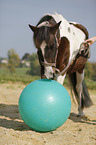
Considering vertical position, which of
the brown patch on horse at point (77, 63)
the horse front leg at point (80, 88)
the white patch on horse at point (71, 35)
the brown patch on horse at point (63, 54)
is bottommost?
the horse front leg at point (80, 88)

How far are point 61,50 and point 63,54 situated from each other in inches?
4.3

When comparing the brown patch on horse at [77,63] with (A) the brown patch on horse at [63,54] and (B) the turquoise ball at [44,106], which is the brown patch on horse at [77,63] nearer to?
(A) the brown patch on horse at [63,54]

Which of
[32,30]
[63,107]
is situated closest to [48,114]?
[63,107]

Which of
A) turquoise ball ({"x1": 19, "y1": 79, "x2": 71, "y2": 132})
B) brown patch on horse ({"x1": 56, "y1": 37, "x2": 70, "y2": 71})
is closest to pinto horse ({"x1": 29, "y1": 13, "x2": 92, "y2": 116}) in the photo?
brown patch on horse ({"x1": 56, "y1": 37, "x2": 70, "y2": 71})

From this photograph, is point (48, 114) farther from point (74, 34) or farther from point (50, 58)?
point (74, 34)

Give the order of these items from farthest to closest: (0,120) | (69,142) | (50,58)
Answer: (0,120) < (50,58) < (69,142)

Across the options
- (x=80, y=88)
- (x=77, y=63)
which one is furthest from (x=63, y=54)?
(x=80, y=88)

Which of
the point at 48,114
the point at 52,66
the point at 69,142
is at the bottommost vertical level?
the point at 69,142

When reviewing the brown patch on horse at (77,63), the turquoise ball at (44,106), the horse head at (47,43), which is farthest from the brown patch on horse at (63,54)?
the turquoise ball at (44,106)

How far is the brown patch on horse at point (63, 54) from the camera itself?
3.56 m

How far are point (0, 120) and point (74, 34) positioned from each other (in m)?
2.81

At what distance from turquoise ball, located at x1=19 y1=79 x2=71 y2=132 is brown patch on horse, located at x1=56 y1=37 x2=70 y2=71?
0.82 m

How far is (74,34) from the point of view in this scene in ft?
13.4

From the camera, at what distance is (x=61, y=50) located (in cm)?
357
